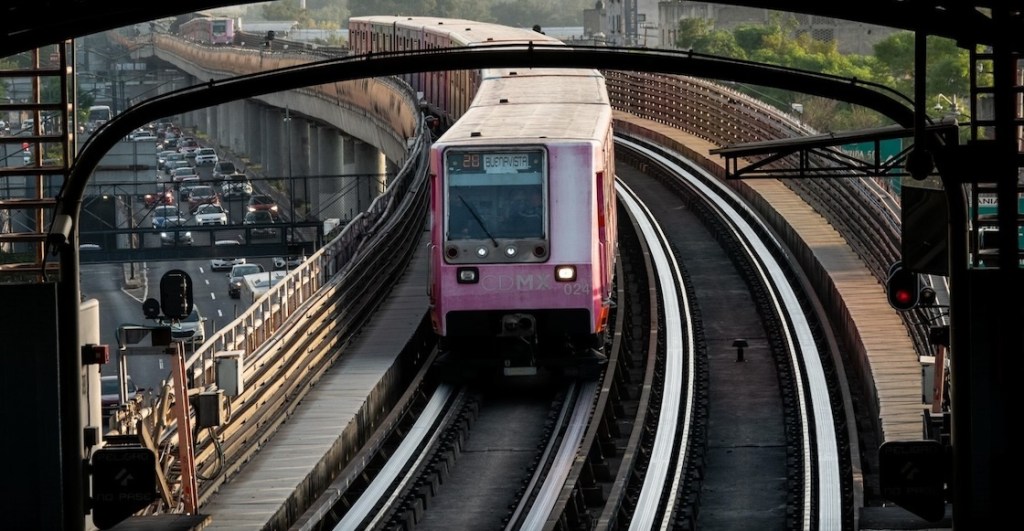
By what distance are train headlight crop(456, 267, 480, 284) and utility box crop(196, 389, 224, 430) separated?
21.9 feet

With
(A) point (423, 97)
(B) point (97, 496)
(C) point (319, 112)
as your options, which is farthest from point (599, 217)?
(C) point (319, 112)

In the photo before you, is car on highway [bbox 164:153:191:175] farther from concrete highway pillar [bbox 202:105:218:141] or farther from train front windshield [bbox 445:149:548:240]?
train front windshield [bbox 445:149:548:240]

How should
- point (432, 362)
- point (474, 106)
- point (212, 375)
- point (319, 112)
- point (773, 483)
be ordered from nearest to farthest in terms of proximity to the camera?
point (212, 375)
point (773, 483)
point (432, 362)
point (474, 106)
point (319, 112)

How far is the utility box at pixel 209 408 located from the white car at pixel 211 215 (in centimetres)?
5759

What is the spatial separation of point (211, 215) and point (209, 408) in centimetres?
5924

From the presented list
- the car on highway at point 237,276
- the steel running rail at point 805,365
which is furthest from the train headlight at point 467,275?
the car on highway at point 237,276

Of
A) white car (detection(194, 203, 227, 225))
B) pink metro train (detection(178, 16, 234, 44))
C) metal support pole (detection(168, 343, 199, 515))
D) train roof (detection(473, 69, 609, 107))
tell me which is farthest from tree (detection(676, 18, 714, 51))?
Answer: metal support pole (detection(168, 343, 199, 515))

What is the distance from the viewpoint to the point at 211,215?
75250mm

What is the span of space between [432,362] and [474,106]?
14.0 ft

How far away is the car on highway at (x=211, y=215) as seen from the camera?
7425 cm

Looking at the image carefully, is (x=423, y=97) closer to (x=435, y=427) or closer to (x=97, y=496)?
(x=435, y=427)

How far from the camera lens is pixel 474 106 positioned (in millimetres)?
27688

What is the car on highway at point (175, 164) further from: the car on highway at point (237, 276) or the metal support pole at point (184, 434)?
the metal support pole at point (184, 434)

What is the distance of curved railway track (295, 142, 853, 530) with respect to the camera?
19.3 m
